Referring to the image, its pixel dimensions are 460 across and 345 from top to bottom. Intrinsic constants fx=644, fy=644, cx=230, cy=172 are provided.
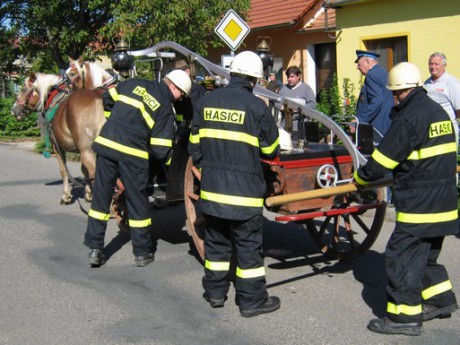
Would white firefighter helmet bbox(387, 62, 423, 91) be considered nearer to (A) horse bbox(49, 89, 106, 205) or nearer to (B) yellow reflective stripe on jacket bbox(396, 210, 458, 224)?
(B) yellow reflective stripe on jacket bbox(396, 210, 458, 224)

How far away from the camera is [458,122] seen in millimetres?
8320

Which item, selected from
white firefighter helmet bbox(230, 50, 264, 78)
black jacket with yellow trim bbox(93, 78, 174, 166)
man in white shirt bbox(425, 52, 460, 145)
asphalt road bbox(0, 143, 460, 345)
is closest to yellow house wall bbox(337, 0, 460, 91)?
man in white shirt bbox(425, 52, 460, 145)

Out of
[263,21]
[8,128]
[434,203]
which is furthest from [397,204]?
[8,128]

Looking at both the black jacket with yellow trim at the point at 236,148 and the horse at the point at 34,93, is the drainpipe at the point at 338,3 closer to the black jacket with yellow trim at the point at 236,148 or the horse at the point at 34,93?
the horse at the point at 34,93

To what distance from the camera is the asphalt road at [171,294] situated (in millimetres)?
4590

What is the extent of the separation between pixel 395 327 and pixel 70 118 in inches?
205

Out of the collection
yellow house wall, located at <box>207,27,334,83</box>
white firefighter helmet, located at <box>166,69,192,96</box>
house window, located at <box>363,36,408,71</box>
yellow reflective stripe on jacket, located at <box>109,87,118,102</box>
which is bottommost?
yellow reflective stripe on jacket, located at <box>109,87,118,102</box>

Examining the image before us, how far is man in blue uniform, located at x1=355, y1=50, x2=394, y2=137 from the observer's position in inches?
289

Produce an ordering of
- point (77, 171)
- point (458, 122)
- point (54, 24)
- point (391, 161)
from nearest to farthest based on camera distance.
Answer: point (391, 161) → point (458, 122) → point (77, 171) → point (54, 24)

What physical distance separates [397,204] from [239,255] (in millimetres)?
1255

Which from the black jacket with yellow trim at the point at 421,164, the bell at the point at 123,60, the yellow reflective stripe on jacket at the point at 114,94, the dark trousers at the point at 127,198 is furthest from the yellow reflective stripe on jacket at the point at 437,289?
the bell at the point at 123,60

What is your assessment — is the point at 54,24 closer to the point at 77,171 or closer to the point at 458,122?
the point at 77,171

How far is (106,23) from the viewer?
1670 cm

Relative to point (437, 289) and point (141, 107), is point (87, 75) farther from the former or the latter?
point (437, 289)
